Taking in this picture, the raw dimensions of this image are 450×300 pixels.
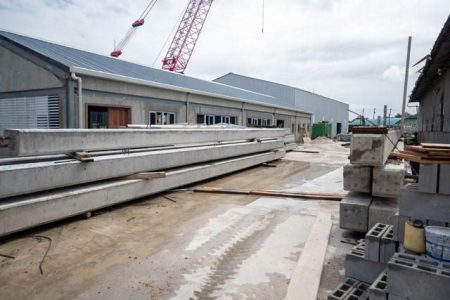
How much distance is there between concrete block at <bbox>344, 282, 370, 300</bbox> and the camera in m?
2.67

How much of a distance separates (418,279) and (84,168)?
483 cm

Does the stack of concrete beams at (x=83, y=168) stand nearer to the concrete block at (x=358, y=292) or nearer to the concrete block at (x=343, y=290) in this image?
the concrete block at (x=343, y=290)

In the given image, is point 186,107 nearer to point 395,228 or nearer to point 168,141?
point 168,141

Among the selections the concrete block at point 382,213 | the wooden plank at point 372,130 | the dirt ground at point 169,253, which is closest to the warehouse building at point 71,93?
the dirt ground at point 169,253

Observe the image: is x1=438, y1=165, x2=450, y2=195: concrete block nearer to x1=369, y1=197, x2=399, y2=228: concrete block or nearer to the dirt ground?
the dirt ground

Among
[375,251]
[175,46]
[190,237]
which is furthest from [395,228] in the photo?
[175,46]

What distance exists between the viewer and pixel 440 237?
7.65 ft

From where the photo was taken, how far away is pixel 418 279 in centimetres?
219

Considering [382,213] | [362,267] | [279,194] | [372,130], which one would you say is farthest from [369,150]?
[279,194]

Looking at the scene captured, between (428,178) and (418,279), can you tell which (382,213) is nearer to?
(428,178)

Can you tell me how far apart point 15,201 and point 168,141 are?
3.70m

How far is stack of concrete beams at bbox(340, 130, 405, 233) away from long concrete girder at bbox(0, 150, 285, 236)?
3.92 meters

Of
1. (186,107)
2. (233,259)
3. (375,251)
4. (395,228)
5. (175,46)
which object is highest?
(175,46)

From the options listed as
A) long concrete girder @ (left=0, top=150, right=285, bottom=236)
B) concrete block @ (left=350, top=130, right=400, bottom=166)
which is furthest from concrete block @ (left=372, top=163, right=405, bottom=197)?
long concrete girder @ (left=0, top=150, right=285, bottom=236)
